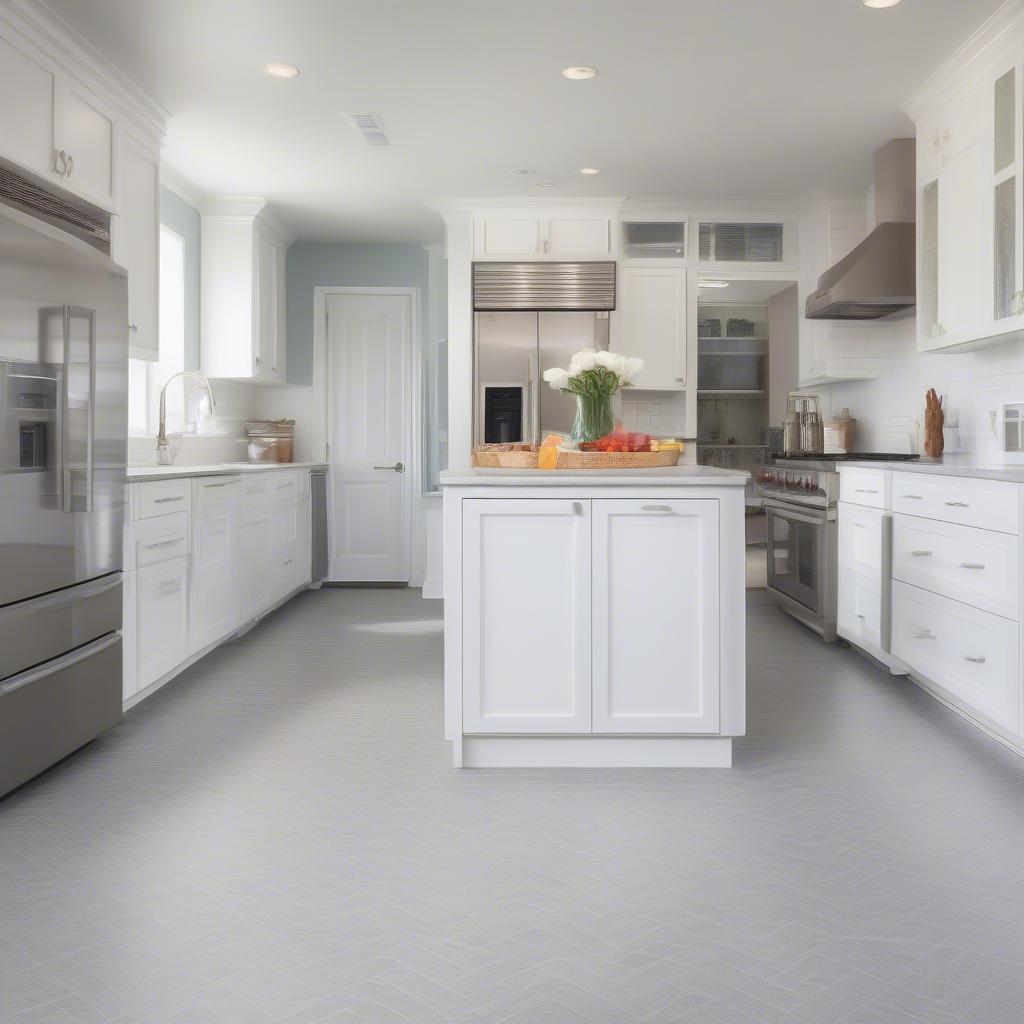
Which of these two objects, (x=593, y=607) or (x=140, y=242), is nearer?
(x=593, y=607)

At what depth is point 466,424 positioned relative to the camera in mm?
6281

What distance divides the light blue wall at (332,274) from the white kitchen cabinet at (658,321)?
1765 mm

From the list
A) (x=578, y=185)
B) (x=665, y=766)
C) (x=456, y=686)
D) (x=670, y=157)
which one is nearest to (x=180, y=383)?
(x=578, y=185)

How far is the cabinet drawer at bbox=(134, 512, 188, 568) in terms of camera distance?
139 inches

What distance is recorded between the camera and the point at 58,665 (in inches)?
110

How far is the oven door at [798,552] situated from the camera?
494cm

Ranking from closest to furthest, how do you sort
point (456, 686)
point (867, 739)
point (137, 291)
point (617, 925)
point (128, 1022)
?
point (128, 1022)
point (617, 925)
point (456, 686)
point (867, 739)
point (137, 291)

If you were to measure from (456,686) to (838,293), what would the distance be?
3287mm

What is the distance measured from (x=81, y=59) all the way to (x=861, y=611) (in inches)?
160

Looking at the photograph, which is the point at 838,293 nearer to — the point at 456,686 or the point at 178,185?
the point at 456,686

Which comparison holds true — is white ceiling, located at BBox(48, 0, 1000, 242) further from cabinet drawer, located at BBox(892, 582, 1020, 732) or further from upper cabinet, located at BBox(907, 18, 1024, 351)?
cabinet drawer, located at BBox(892, 582, 1020, 732)

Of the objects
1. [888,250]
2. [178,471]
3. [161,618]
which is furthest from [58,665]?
[888,250]

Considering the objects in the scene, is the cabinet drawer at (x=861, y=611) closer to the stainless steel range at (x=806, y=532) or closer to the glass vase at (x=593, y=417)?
the stainless steel range at (x=806, y=532)

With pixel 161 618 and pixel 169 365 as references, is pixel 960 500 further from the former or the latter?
pixel 169 365
